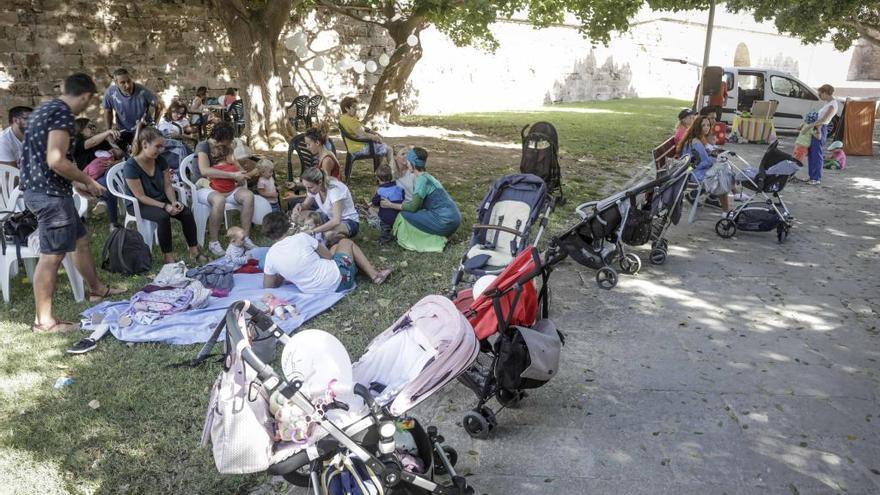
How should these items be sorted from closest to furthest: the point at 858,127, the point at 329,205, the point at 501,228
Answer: the point at 501,228 < the point at 329,205 < the point at 858,127

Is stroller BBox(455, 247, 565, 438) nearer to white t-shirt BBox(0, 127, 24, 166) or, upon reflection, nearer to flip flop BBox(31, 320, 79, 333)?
flip flop BBox(31, 320, 79, 333)

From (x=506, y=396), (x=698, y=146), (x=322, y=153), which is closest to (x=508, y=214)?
(x=506, y=396)

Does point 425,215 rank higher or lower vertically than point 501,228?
lower

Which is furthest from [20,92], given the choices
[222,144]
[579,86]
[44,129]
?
[579,86]

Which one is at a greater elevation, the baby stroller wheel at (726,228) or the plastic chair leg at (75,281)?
the baby stroller wheel at (726,228)

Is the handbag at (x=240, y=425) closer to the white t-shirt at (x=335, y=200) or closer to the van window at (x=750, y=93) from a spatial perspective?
the white t-shirt at (x=335, y=200)

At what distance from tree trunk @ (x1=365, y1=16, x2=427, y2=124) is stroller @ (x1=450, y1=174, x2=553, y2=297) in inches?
417

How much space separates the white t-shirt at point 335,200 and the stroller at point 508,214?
4.92ft

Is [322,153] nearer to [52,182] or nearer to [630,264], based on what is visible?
[52,182]

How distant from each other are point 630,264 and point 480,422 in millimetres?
3311

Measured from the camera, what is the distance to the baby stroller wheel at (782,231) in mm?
7314

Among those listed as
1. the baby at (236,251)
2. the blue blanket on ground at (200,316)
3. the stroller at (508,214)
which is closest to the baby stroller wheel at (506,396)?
the stroller at (508,214)

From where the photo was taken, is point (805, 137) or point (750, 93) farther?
point (750, 93)

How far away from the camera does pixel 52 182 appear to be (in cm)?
464
